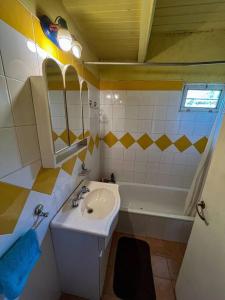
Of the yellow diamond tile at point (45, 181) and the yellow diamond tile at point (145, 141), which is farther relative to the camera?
the yellow diamond tile at point (145, 141)

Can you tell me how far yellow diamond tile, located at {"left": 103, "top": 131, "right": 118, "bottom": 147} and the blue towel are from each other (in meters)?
1.63

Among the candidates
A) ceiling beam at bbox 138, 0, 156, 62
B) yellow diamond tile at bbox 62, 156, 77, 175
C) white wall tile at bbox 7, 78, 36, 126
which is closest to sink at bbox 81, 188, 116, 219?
yellow diamond tile at bbox 62, 156, 77, 175

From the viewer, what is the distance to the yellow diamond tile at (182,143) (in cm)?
205

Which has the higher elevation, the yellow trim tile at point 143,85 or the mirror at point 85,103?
the yellow trim tile at point 143,85

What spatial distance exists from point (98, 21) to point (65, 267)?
6.78 feet

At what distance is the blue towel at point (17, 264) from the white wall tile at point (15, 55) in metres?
0.80

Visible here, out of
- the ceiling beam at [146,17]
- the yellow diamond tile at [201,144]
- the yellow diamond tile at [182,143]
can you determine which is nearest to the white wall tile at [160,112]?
the yellow diamond tile at [182,143]

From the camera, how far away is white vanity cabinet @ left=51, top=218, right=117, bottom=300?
1.00 m

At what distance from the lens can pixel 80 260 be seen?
1076 mm

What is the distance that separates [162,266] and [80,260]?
985mm

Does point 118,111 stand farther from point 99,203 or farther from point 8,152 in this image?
point 8,152

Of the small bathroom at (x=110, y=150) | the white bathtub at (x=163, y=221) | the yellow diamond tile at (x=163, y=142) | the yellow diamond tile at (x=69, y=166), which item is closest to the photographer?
the small bathroom at (x=110, y=150)

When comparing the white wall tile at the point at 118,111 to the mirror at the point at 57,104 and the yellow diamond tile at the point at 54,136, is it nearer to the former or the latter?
the mirror at the point at 57,104

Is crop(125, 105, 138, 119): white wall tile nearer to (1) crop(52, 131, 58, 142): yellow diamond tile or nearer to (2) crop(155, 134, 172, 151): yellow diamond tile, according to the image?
(2) crop(155, 134, 172, 151): yellow diamond tile
